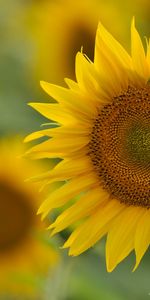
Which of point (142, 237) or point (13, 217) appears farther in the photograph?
point (13, 217)

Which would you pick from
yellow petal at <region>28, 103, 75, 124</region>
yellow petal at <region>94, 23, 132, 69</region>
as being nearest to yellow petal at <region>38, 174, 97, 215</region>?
yellow petal at <region>28, 103, 75, 124</region>

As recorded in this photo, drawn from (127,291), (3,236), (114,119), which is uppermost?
(114,119)

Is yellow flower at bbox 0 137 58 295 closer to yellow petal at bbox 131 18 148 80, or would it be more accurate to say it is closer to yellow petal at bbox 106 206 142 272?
yellow petal at bbox 106 206 142 272

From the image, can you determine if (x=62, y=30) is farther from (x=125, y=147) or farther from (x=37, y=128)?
(x=125, y=147)

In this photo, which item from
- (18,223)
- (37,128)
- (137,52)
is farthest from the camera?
(37,128)

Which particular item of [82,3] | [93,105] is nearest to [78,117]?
[93,105]

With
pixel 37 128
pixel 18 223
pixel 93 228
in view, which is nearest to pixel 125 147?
pixel 93 228

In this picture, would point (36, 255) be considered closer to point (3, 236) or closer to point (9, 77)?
point (3, 236)
